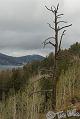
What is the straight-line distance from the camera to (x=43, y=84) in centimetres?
6719

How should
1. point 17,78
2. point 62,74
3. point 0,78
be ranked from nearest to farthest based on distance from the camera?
point 62,74 → point 17,78 → point 0,78

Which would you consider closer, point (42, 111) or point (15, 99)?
point (42, 111)

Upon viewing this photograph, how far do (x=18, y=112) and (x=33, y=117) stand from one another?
26.4ft

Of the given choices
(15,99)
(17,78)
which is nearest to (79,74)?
(15,99)

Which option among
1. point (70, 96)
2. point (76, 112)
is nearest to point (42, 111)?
point (70, 96)

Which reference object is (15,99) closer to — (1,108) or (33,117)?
(1,108)

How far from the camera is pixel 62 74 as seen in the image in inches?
2714

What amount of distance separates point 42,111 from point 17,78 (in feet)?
149

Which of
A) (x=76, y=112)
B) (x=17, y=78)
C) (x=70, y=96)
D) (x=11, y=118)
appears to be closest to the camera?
(x=76, y=112)

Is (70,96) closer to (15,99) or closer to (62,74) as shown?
(62,74)

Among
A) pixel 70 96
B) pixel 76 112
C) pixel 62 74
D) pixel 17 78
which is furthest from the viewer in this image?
pixel 17 78

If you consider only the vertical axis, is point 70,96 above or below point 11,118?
above

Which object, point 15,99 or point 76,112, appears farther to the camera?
point 15,99

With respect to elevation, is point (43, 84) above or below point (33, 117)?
above
